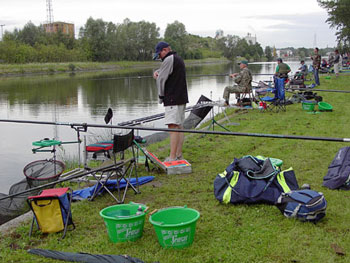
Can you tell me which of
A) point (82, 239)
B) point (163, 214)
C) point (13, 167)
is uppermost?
point (163, 214)

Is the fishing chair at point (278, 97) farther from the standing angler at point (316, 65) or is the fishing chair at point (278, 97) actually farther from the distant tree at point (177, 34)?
the distant tree at point (177, 34)

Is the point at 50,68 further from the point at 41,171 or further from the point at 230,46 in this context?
the point at 230,46

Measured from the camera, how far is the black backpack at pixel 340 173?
4.43 metres

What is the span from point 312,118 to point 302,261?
22.9 ft

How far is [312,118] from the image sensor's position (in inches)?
372

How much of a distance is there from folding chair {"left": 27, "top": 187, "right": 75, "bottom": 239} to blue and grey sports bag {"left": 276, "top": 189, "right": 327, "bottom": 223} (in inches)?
76.2

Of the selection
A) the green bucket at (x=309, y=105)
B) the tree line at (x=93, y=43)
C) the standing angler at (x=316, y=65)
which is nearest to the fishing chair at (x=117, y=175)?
the green bucket at (x=309, y=105)

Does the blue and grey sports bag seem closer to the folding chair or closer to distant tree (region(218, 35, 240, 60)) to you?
the folding chair

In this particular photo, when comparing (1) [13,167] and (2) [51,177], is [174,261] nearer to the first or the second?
(2) [51,177]

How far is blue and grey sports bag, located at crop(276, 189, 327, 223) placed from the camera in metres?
3.52

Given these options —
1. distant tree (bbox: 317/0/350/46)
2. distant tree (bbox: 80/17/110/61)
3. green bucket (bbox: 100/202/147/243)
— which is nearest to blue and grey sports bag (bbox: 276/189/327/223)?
green bucket (bbox: 100/202/147/243)

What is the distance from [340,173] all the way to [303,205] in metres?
1.21

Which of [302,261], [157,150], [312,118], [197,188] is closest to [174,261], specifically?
[302,261]

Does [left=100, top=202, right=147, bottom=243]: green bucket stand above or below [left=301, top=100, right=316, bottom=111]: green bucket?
below
